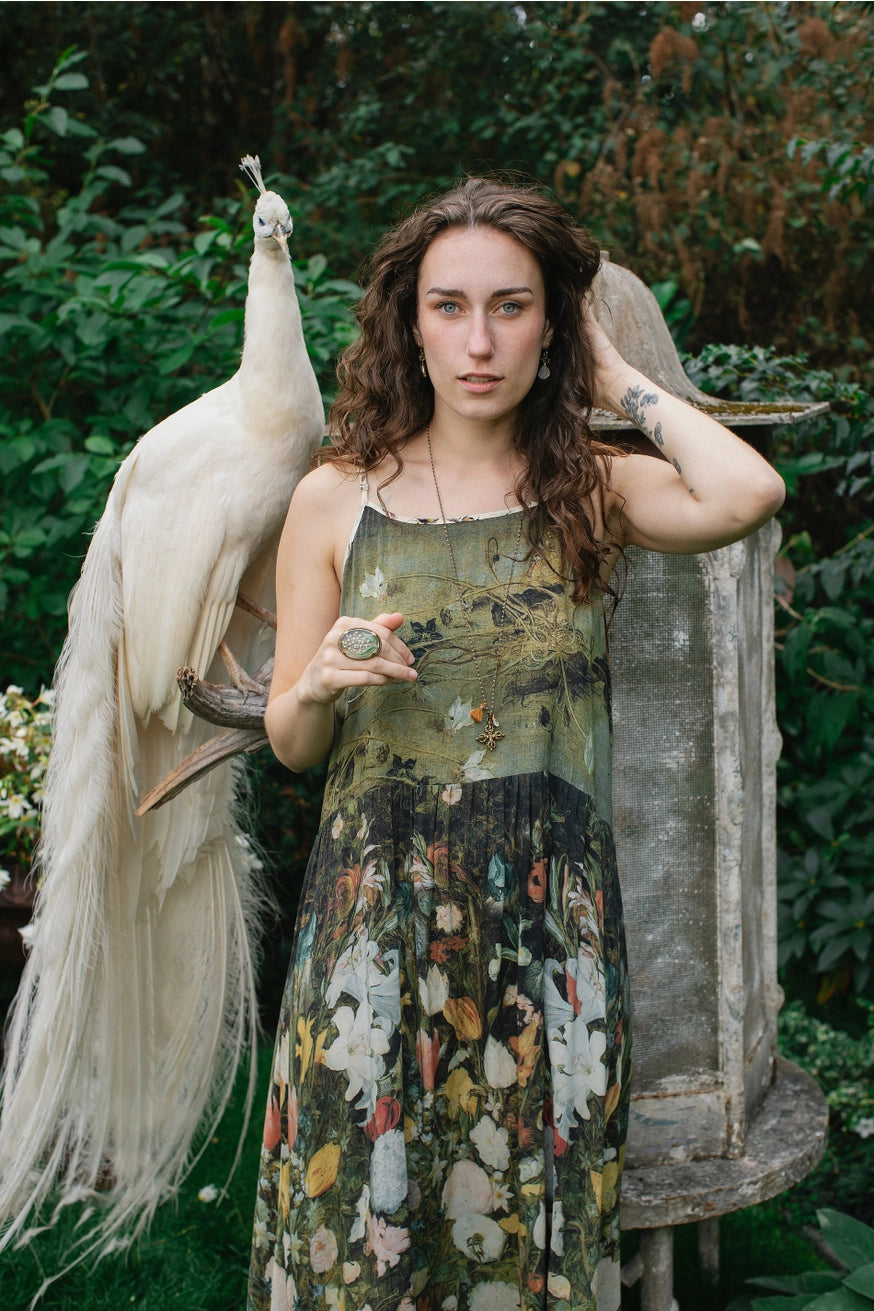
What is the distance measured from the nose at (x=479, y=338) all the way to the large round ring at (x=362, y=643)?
366 millimetres

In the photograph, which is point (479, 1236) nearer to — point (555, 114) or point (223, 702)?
point (223, 702)

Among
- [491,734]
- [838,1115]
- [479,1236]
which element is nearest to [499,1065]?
[479,1236]

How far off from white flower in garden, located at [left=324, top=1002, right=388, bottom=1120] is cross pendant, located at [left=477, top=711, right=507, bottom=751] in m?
0.35

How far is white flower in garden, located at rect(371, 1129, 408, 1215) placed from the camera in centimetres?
136

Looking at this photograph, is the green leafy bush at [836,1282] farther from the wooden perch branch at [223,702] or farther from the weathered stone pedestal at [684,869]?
the wooden perch branch at [223,702]

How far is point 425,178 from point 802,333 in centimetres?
182

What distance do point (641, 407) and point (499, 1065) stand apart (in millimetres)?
845

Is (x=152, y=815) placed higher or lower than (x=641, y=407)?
lower

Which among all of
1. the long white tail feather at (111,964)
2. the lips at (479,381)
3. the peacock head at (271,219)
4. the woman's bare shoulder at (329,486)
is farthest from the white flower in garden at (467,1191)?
the peacock head at (271,219)

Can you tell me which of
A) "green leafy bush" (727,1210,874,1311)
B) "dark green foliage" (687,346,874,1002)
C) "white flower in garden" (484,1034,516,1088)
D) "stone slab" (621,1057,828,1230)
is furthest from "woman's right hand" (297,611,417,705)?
"dark green foliage" (687,346,874,1002)

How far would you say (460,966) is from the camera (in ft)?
4.64

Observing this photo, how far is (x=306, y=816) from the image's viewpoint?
11.4ft

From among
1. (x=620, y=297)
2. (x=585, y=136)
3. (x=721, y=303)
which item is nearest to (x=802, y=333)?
(x=721, y=303)

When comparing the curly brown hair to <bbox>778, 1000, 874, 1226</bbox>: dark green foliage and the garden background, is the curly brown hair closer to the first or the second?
the garden background
